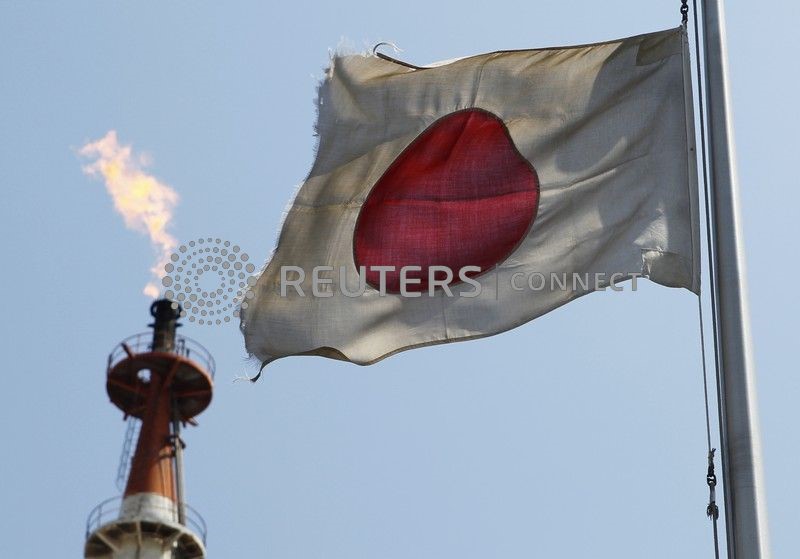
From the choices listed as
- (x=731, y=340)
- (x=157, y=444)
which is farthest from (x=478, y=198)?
(x=157, y=444)

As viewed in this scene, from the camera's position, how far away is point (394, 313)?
1773 cm

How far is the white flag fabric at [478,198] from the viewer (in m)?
16.4

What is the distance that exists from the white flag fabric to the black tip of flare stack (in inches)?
1196

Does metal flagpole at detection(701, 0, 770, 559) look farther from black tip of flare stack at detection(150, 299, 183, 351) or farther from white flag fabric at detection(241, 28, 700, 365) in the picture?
black tip of flare stack at detection(150, 299, 183, 351)

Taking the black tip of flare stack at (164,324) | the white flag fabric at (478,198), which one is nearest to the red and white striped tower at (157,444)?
the black tip of flare stack at (164,324)

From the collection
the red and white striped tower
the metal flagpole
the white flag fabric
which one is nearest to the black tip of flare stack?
the red and white striped tower

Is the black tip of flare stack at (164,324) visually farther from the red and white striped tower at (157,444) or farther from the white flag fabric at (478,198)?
the white flag fabric at (478,198)

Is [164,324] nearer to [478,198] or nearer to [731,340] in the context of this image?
[478,198]

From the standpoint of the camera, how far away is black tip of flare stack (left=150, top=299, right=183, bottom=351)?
4856cm

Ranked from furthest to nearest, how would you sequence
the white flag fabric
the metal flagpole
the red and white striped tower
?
the red and white striped tower
the white flag fabric
the metal flagpole

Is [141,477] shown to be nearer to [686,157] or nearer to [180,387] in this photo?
[180,387]

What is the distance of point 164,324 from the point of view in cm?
4891

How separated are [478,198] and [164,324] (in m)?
31.9

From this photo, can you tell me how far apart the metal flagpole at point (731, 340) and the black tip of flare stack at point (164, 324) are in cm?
3534
